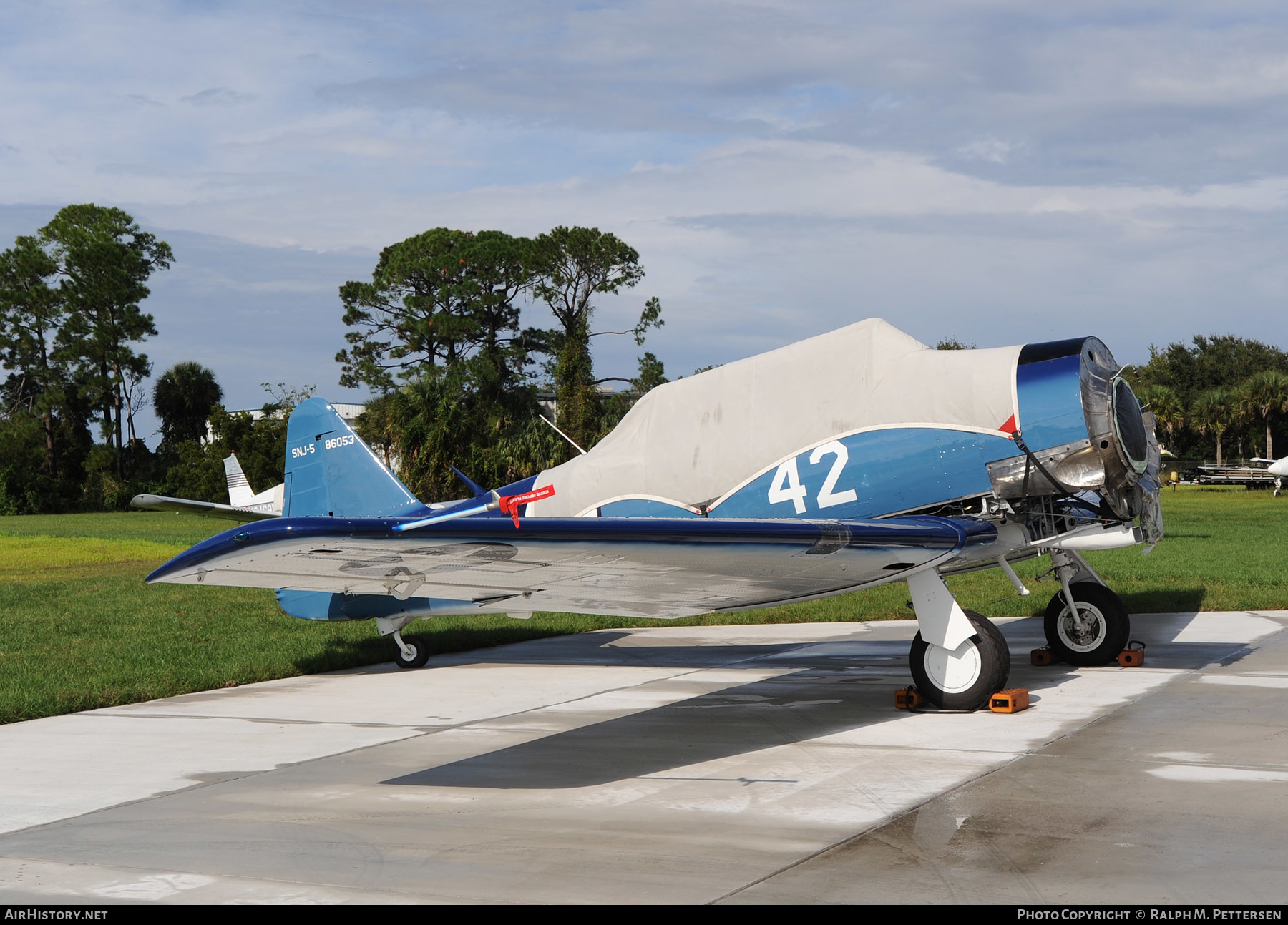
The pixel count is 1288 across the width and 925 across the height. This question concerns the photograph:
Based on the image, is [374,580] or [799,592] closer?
[374,580]

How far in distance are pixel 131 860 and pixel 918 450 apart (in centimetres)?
552

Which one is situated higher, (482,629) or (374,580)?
(374,580)

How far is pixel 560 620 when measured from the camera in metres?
14.3

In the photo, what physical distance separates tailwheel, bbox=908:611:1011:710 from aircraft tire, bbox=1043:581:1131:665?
7.99ft

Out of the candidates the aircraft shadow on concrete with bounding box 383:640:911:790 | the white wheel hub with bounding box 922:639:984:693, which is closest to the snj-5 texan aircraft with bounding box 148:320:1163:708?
the white wheel hub with bounding box 922:639:984:693

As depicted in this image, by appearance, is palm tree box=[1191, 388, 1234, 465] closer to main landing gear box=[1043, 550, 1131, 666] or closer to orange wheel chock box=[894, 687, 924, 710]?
main landing gear box=[1043, 550, 1131, 666]

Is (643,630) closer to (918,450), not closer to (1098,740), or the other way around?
(918,450)

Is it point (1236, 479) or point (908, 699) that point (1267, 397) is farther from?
point (908, 699)

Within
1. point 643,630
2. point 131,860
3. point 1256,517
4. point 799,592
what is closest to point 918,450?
point 799,592

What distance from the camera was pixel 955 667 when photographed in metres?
7.61

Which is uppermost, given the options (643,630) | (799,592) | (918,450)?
(918,450)

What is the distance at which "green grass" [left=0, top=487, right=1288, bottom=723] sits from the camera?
10.0 m

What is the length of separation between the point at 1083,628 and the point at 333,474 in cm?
720

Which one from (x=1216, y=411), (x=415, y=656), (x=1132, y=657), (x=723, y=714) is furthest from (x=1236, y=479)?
(x=723, y=714)
